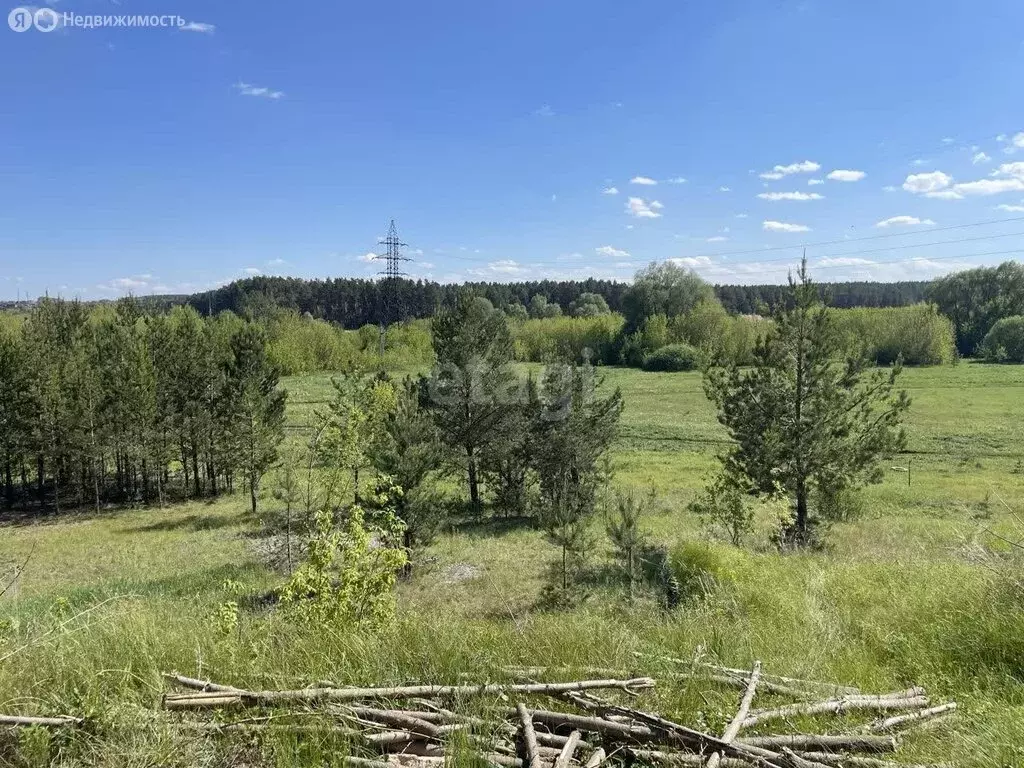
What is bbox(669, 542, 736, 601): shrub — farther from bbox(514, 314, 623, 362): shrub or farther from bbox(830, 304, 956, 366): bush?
bbox(514, 314, 623, 362): shrub

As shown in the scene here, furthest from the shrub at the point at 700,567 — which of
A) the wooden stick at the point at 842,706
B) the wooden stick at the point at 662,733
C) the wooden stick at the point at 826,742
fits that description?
the wooden stick at the point at 662,733

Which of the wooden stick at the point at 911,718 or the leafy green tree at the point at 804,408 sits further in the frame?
the leafy green tree at the point at 804,408

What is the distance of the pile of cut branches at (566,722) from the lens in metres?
2.86

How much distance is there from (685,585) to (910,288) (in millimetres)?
177988

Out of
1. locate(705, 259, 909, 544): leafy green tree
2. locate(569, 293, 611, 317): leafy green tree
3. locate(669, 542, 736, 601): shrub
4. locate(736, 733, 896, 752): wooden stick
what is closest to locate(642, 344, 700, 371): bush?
locate(569, 293, 611, 317): leafy green tree

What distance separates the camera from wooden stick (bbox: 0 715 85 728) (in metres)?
2.96

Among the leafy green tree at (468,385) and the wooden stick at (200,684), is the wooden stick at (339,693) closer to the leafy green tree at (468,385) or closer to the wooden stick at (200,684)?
the wooden stick at (200,684)

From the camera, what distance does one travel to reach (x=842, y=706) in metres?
3.36

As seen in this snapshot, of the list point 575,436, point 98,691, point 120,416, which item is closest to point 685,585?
point 98,691

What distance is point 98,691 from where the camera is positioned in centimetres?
332

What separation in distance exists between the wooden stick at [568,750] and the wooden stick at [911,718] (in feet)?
5.20

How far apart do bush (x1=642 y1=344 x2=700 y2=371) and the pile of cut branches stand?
82.4 m

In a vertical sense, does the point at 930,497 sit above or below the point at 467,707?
below

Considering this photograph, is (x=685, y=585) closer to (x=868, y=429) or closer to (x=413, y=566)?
(x=868, y=429)
